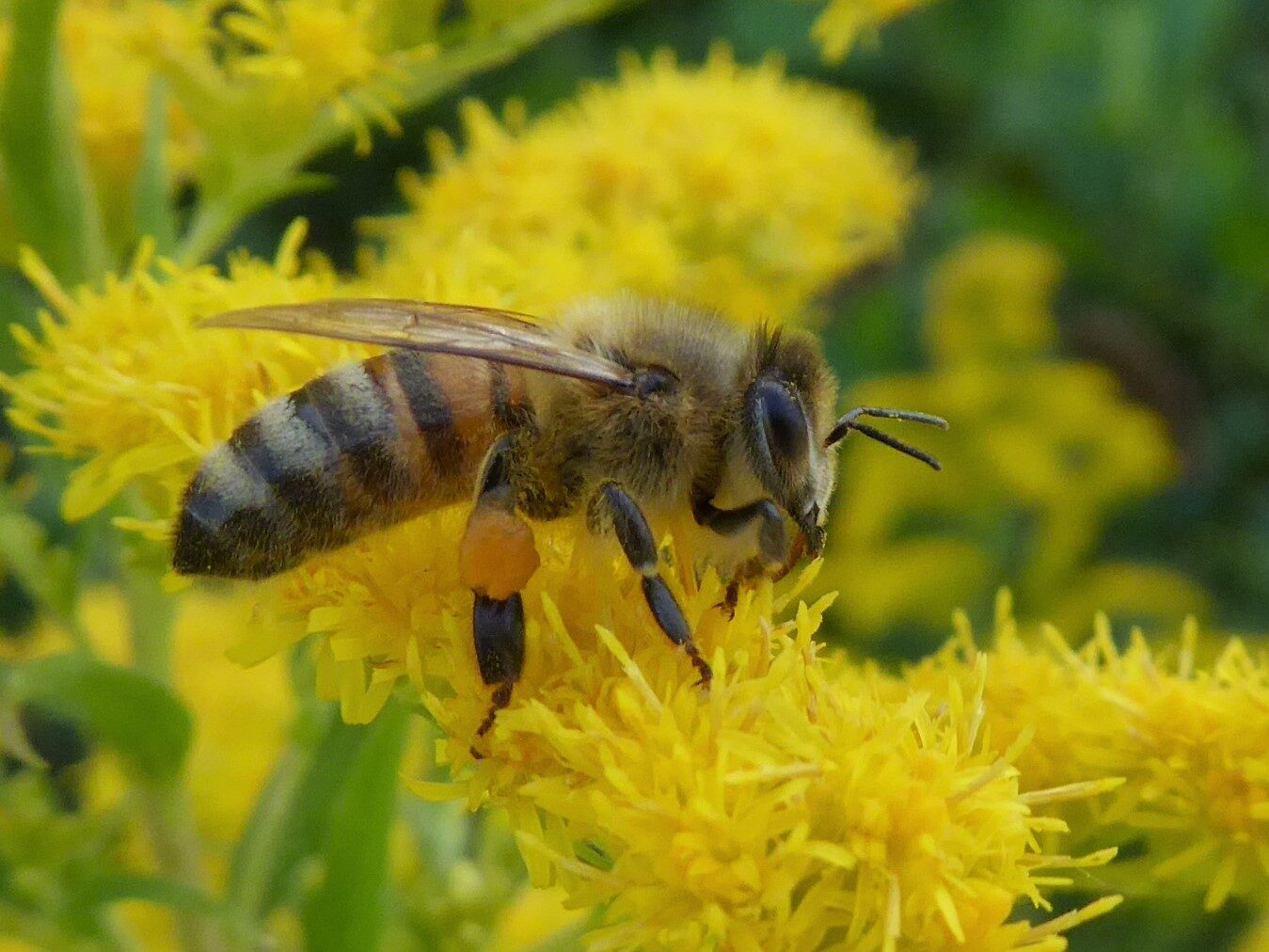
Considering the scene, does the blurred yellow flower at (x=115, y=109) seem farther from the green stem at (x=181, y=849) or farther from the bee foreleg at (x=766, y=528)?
the bee foreleg at (x=766, y=528)

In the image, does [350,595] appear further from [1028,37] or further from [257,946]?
[1028,37]

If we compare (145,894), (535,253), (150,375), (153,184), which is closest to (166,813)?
(145,894)

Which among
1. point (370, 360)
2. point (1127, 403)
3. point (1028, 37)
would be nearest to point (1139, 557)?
point (1127, 403)

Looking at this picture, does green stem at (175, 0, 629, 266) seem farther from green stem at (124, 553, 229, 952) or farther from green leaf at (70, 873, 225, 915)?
green leaf at (70, 873, 225, 915)

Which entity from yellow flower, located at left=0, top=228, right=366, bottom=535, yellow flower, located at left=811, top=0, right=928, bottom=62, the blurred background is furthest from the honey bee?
the blurred background

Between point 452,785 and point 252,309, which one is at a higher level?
point 252,309

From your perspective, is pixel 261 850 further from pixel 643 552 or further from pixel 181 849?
pixel 643 552
